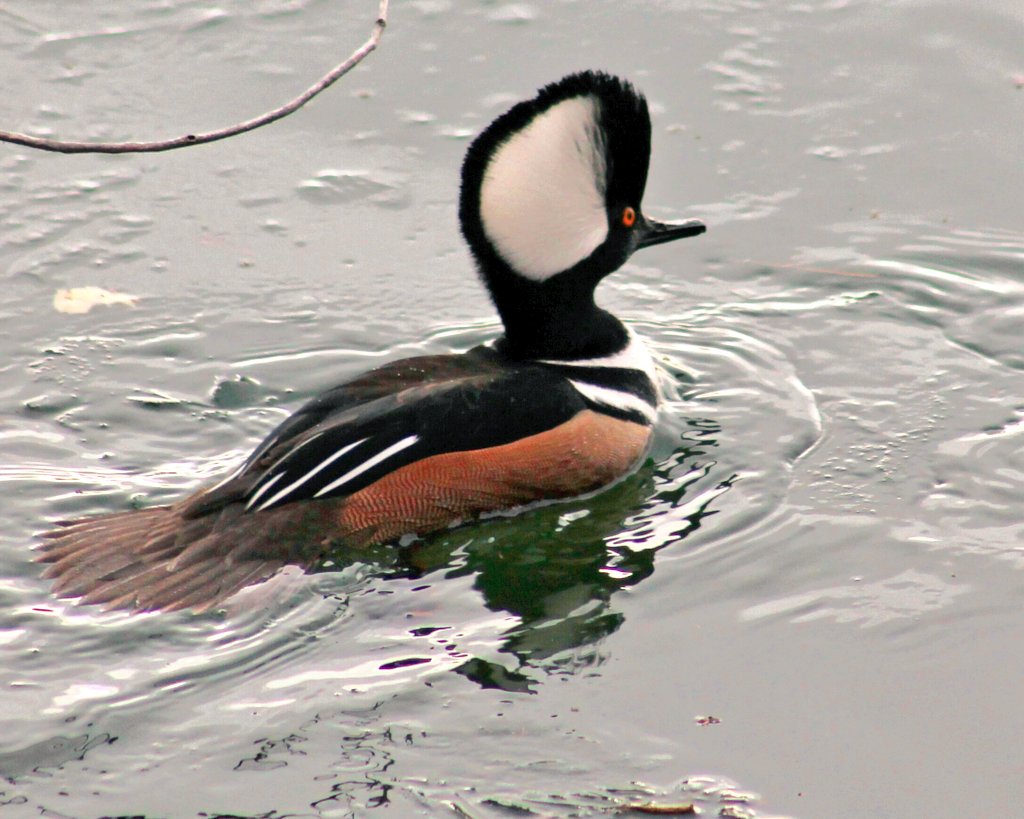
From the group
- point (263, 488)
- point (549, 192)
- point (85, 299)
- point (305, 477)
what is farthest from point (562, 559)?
point (85, 299)

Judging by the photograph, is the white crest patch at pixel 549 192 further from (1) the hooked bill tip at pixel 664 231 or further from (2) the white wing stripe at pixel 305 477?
(2) the white wing stripe at pixel 305 477

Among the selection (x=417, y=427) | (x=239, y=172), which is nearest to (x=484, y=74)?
(x=239, y=172)

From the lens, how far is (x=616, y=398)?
21.7 ft

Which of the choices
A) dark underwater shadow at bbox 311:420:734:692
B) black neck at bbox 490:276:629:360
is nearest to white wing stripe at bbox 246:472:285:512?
dark underwater shadow at bbox 311:420:734:692

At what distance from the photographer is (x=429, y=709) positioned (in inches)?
199

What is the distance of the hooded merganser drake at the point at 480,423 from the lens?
574 cm

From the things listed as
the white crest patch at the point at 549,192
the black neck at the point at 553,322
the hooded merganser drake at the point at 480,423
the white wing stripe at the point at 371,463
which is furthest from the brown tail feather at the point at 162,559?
the white crest patch at the point at 549,192

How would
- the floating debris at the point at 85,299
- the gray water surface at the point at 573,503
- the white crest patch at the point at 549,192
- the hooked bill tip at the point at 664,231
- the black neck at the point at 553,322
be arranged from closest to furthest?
the gray water surface at the point at 573,503
the white crest patch at the point at 549,192
the black neck at the point at 553,322
the hooked bill tip at the point at 664,231
the floating debris at the point at 85,299

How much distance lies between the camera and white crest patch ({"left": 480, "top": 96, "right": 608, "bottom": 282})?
605 centimetres

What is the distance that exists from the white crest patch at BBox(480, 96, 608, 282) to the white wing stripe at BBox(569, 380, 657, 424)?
20.2 inches

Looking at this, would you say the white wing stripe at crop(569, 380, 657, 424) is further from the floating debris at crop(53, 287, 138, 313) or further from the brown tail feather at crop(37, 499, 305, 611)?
the floating debris at crop(53, 287, 138, 313)

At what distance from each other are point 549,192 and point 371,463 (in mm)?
1342

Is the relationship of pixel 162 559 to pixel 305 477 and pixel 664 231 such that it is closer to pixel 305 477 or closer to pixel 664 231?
pixel 305 477

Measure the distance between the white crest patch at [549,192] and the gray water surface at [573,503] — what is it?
1048 millimetres
